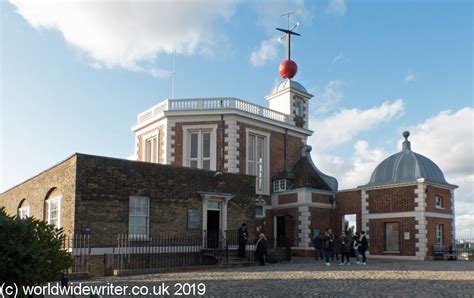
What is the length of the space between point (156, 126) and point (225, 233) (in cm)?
1055

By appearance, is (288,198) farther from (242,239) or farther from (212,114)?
(242,239)

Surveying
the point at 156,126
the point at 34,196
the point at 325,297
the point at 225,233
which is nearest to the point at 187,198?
the point at 225,233

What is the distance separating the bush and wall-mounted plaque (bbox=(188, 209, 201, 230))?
43.4ft

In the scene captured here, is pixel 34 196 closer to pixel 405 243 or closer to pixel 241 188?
pixel 241 188

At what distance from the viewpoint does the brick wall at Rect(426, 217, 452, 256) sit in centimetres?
2573

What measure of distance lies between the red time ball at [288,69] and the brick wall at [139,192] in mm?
14476

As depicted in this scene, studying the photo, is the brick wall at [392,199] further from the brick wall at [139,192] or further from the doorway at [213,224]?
the doorway at [213,224]

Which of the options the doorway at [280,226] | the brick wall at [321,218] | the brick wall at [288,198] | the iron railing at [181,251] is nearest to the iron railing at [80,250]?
the iron railing at [181,251]

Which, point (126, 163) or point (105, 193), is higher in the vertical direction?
point (126, 163)

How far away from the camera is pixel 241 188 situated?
2417cm

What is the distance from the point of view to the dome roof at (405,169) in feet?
88.5

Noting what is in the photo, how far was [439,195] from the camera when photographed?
26.9 meters

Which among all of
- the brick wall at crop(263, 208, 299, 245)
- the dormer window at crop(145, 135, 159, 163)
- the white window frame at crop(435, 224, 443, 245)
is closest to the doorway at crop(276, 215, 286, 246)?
the brick wall at crop(263, 208, 299, 245)

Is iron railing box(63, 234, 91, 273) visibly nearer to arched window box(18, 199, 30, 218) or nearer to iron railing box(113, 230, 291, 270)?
iron railing box(113, 230, 291, 270)
